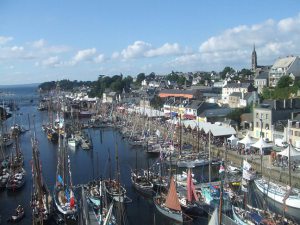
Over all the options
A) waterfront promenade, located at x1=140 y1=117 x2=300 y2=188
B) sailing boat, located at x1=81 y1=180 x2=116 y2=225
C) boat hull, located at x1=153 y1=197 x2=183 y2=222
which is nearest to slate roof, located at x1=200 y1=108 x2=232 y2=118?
waterfront promenade, located at x1=140 y1=117 x2=300 y2=188

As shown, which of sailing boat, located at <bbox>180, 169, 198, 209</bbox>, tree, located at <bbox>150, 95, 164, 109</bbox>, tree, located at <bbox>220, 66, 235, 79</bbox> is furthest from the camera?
tree, located at <bbox>220, 66, 235, 79</bbox>

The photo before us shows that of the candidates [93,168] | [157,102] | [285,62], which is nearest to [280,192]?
[93,168]

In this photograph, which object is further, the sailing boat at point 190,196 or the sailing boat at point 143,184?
the sailing boat at point 143,184

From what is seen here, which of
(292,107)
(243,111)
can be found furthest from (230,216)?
(243,111)

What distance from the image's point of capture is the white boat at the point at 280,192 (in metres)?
32.4

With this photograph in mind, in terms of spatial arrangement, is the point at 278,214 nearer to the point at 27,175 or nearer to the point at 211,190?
the point at 211,190

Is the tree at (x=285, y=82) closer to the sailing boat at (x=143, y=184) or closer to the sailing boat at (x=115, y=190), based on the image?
the sailing boat at (x=143, y=184)

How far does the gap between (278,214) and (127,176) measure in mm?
17234

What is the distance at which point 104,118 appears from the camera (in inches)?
3829

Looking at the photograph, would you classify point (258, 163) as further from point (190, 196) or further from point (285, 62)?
point (285, 62)

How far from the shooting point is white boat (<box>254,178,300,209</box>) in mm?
32438

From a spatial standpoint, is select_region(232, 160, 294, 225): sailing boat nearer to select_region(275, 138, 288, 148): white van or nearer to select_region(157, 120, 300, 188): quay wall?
select_region(157, 120, 300, 188): quay wall

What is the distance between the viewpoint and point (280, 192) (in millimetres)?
33938

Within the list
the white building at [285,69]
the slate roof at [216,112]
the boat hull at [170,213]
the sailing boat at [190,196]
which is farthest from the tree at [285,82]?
the boat hull at [170,213]
